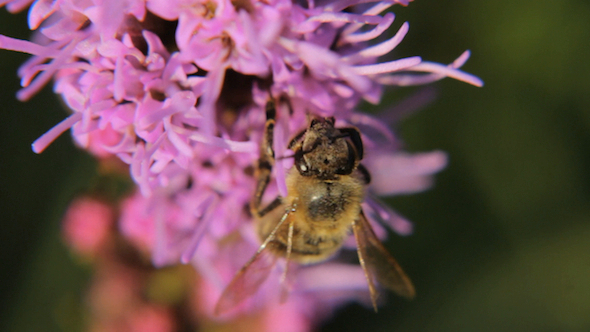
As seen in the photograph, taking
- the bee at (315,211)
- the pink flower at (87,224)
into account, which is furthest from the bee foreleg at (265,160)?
the pink flower at (87,224)

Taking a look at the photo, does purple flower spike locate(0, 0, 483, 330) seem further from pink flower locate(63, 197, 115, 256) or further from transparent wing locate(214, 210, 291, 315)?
pink flower locate(63, 197, 115, 256)

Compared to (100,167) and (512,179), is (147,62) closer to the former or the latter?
(100,167)

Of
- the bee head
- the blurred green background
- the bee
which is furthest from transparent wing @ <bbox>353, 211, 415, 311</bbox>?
the blurred green background

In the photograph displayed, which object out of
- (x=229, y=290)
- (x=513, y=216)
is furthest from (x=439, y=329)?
(x=229, y=290)

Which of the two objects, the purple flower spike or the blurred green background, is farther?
the blurred green background

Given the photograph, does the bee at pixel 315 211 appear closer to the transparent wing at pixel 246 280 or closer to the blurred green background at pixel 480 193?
the transparent wing at pixel 246 280

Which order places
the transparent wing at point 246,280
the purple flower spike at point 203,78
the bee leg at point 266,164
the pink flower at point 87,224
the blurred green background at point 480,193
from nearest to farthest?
1. the purple flower spike at point 203,78
2. the bee leg at point 266,164
3. the transparent wing at point 246,280
4. the pink flower at point 87,224
5. the blurred green background at point 480,193

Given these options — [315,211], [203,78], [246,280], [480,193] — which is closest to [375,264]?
[315,211]

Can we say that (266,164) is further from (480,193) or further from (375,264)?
(480,193)
